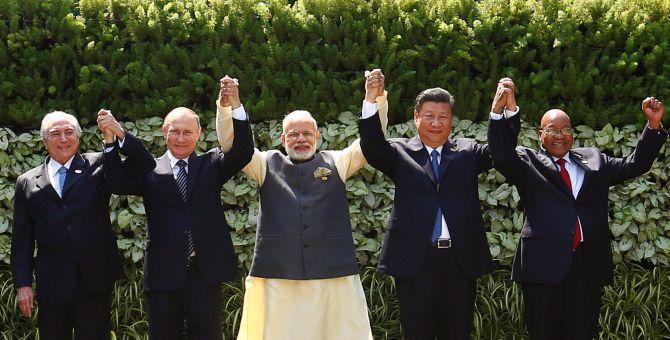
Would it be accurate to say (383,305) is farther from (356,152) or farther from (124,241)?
(124,241)

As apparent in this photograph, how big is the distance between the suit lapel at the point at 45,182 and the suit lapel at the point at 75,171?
0.06 metres

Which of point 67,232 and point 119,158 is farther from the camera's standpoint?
point 67,232

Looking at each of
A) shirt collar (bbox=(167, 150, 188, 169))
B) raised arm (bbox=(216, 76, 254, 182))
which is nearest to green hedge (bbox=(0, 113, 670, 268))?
shirt collar (bbox=(167, 150, 188, 169))

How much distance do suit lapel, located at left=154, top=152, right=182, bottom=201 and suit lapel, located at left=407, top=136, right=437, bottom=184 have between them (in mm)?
1337

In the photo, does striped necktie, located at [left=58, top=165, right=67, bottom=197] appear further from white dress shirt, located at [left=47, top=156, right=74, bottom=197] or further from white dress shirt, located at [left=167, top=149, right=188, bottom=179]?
white dress shirt, located at [left=167, top=149, right=188, bottom=179]

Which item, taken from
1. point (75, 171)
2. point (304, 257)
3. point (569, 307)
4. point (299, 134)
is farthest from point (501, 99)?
point (75, 171)

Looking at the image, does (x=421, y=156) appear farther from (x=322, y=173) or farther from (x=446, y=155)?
(x=322, y=173)

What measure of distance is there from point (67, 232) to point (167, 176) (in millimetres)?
668

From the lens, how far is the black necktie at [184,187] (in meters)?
5.10

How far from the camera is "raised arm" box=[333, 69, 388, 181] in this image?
16.6 ft

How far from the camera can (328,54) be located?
6332mm

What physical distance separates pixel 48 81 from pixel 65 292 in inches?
72.3

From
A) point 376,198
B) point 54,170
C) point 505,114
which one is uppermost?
point 505,114

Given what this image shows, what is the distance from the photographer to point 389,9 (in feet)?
21.0
